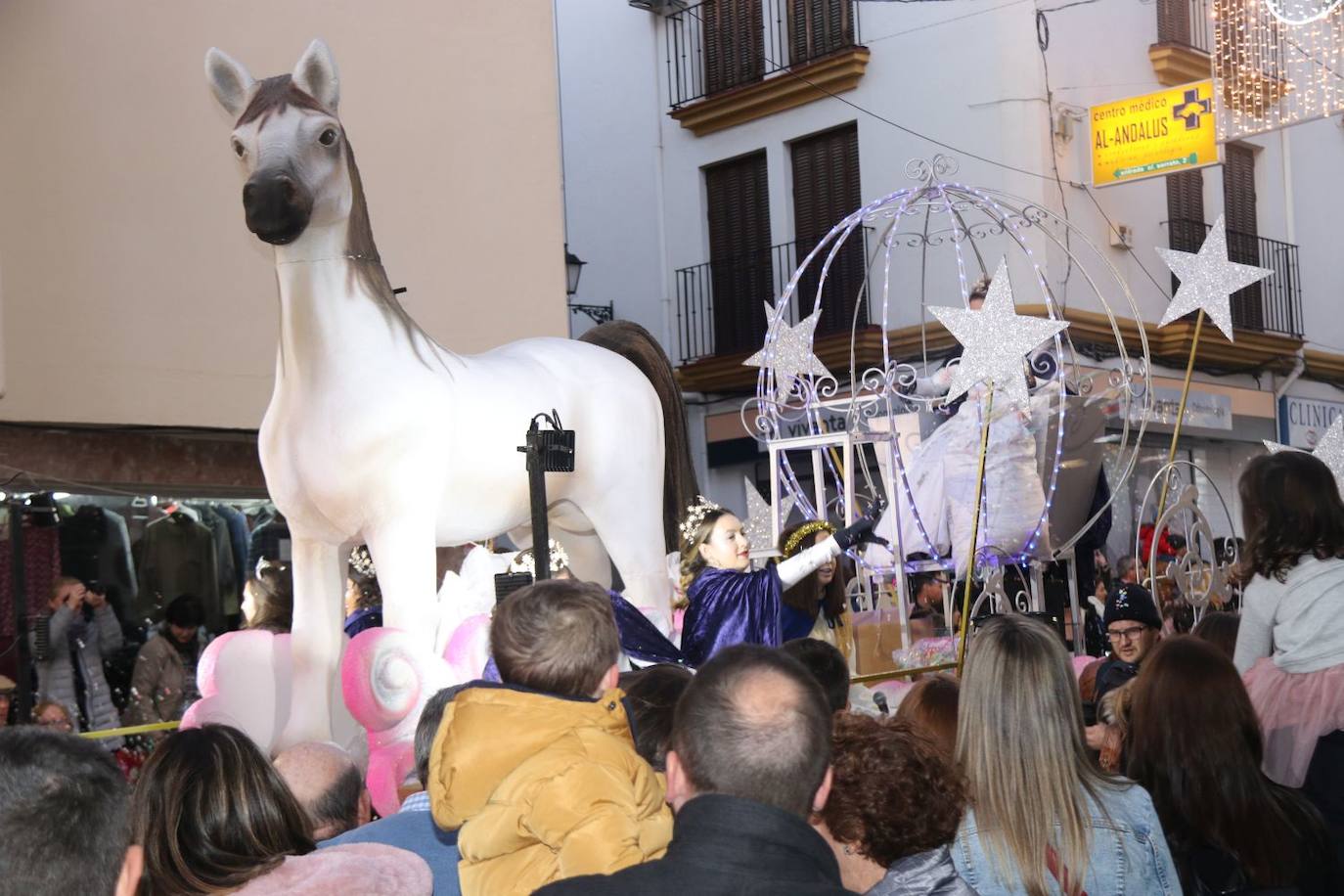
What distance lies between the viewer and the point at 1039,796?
2799 mm

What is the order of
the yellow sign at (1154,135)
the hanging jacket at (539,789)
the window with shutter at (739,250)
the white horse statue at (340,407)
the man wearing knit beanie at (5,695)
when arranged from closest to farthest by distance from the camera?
the hanging jacket at (539,789)
the white horse statue at (340,407)
the man wearing knit beanie at (5,695)
the yellow sign at (1154,135)
the window with shutter at (739,250)

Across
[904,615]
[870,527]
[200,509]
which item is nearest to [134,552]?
[200,509]

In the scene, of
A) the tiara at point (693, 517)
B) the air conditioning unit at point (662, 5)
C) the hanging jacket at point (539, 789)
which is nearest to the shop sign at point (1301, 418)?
the air conditioning unit at point (662, 5)

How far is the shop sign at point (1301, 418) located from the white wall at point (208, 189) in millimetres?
10710

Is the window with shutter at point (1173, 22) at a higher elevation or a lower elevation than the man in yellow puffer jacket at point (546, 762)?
higher

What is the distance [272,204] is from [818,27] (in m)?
12.6

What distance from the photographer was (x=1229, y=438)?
644 inches

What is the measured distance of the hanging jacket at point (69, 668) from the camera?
21.5 ft

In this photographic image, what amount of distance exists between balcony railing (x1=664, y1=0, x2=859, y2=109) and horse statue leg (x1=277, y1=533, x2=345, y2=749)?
475 inches

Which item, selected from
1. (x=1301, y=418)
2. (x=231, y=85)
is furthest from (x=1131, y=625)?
(x=1301, y=418)

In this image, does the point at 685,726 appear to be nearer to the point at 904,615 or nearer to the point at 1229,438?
the point at 904,615

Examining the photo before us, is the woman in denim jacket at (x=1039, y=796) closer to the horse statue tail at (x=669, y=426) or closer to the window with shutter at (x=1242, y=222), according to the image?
the horse statue tail at (x=669, y=426)

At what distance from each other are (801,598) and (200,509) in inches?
149

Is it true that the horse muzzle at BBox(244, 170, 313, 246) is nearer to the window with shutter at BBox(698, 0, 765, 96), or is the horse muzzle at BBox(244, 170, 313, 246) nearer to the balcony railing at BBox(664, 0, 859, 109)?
the balcony railing at BBox(664, 0, 859, 109)
